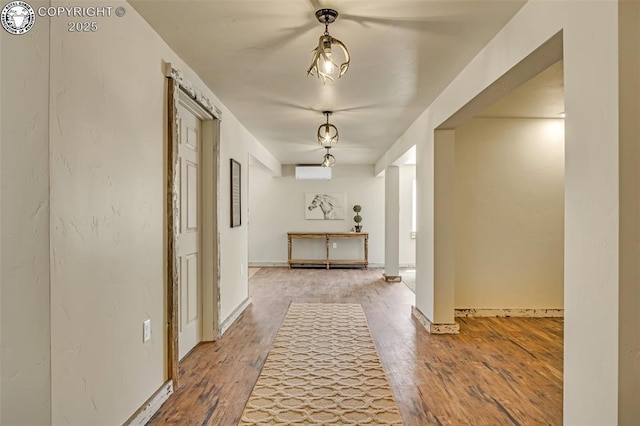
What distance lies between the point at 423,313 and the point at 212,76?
309 cm

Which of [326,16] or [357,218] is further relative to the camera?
[357,218]

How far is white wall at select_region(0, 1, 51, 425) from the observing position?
1378mm

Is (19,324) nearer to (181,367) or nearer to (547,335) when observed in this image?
(181,367)

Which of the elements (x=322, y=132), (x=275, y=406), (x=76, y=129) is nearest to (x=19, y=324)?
(x=76, y=129)

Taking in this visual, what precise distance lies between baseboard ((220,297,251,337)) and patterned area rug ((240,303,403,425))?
1.78 feet

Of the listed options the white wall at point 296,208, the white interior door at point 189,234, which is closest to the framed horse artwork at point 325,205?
the white wall at point 296,208

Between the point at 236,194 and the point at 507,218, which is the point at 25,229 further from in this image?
the point at 507,218

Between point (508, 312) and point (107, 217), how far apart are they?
13.9 ft


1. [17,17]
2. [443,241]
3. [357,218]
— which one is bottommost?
[443,241]

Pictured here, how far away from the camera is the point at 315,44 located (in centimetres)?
244

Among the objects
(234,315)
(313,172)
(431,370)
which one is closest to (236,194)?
(234,315)

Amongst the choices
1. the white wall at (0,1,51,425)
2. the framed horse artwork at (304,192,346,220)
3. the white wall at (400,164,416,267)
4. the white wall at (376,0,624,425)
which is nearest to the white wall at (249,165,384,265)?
the framed horse artwork at (304,192,346,220)

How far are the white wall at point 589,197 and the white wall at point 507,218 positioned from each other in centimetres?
261

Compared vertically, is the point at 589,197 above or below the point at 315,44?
below
